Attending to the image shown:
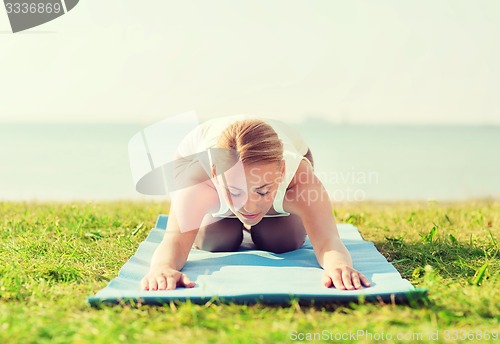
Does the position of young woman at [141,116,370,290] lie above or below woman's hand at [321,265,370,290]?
above

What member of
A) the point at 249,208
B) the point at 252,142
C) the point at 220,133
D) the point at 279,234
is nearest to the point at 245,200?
the point at 249,208

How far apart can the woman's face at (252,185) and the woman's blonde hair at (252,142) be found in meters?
0.04

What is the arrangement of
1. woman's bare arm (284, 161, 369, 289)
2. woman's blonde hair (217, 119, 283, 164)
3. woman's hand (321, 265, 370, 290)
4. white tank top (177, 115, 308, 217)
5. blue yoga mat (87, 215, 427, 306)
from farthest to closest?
white tank top (177, 115, 308, 217) < woman's bare arm (284, 161, 369, 289) < woman's blonde hair (217, 119, 283, 164) < woman's hand (321, 265, 370, 290) < blue yoga mat (87, 215, 427, 306)

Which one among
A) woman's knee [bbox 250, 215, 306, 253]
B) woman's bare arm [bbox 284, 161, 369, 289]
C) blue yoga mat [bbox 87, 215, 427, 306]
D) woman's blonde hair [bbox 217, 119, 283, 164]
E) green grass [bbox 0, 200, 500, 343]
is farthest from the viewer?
woman's knee [bbox 250, 215, 306, 253]

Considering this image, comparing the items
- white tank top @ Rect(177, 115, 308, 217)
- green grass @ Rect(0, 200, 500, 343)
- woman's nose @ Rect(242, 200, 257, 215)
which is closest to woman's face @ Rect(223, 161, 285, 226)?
woman's nose @ Rect(242, 200, 257, 215)

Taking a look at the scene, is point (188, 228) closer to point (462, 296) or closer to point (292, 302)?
point (292, 302)

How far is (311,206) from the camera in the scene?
135 inches

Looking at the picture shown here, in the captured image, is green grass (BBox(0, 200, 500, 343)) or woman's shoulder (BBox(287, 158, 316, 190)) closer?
green grass (BBox(0, 200, 500, 343))

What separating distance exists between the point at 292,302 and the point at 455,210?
325cm

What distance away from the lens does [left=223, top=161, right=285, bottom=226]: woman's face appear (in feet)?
9.91

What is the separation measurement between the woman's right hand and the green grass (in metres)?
0.24

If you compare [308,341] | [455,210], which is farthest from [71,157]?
[308,341]

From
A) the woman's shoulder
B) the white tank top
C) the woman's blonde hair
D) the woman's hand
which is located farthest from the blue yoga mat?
the woman's blonde hair

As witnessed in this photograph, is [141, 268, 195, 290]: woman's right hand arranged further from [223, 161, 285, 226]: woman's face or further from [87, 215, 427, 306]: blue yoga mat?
[223, 161, 285, 226]: woman's face
